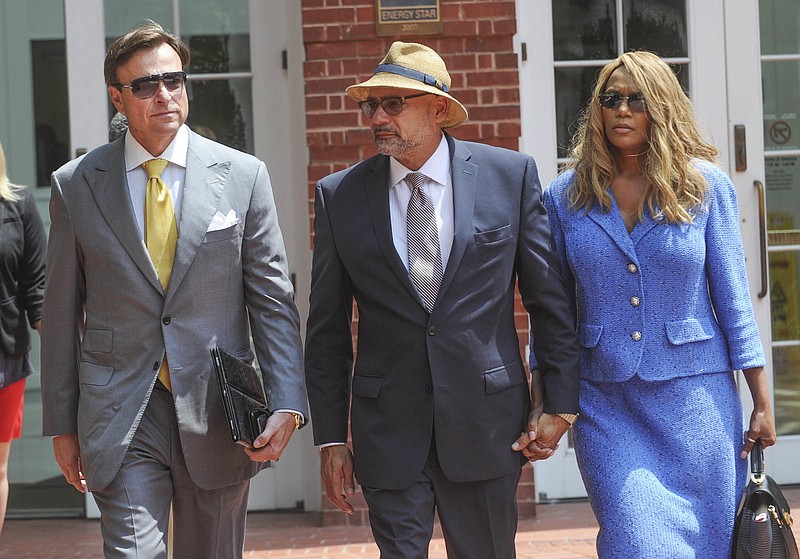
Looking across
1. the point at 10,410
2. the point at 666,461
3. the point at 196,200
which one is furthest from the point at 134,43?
the point at 10,410

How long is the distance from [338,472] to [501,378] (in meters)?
0.59

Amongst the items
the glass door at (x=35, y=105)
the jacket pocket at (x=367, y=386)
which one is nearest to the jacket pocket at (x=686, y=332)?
the jacket pocket at (x=367, y=386)

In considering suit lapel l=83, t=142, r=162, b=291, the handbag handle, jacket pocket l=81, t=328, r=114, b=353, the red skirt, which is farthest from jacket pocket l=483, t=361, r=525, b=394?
the red skirt

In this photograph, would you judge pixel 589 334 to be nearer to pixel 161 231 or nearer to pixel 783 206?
pixel 161 231

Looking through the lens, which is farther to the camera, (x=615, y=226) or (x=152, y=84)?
(x=615, y=226)

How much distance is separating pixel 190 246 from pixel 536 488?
343 centimetres

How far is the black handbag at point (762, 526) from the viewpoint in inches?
148

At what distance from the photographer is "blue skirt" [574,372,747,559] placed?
3.85 meters

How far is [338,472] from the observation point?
3988 millimetres

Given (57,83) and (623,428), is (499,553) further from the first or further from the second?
(57,83)

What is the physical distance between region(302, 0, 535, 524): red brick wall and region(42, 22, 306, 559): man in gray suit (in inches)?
94.9

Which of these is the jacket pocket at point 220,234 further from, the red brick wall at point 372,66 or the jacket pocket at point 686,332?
the red brick wall at point 372,66

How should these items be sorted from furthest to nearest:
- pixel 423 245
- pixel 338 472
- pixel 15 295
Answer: pixel 15 295
pixel 338 472
pixel 423 245

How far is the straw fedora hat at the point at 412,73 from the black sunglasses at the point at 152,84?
54cm
